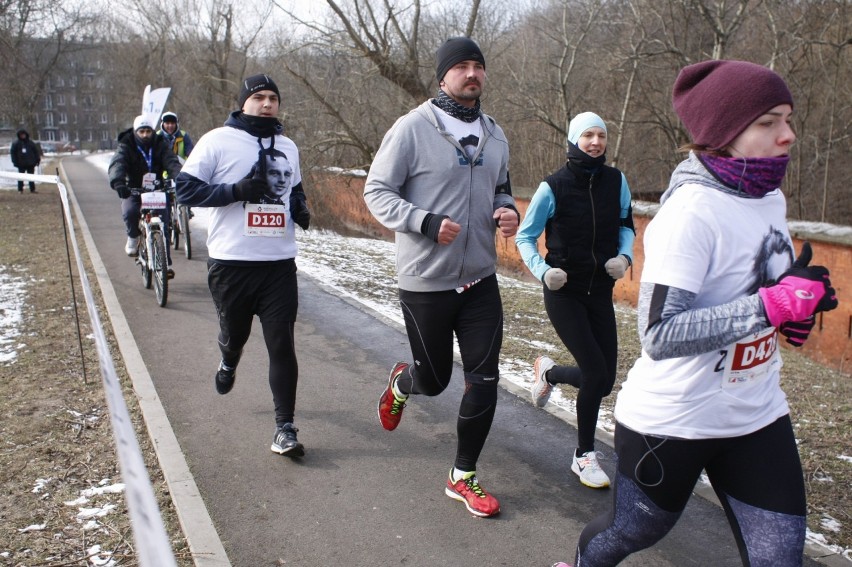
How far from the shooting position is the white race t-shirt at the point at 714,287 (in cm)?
226

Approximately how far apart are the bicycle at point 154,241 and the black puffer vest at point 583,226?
5553 millimetres

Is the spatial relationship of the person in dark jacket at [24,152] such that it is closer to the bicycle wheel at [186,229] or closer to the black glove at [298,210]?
the bicycle wheel at [186,229]

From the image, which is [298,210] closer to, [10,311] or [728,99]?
[728,99]

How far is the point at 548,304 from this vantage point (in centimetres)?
429

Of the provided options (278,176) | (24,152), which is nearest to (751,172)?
(278,176)

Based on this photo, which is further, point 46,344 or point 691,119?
point 46,344

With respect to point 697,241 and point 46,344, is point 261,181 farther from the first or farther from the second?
point 46,344

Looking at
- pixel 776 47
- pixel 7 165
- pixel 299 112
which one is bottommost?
pixel 7 165

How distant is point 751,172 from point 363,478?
9.03ft

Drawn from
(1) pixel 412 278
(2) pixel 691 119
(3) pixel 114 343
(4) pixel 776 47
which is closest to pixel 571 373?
(1) pixel 412 278

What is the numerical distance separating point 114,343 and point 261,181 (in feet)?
10.9

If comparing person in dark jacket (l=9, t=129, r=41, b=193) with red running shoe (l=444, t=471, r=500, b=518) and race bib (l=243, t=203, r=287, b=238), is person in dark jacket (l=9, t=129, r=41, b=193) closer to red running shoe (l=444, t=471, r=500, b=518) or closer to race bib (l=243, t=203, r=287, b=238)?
race bib (l=243, t=203, r=287, b=238)

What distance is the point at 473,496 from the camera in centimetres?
391

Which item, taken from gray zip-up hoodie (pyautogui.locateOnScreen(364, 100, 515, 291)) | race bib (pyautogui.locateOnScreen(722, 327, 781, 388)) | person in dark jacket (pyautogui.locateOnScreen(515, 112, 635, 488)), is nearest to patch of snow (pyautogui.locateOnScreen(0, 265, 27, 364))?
gray zip-up hoodie (pyautogui.locateOnScreen(364, 100, 515, 291))
